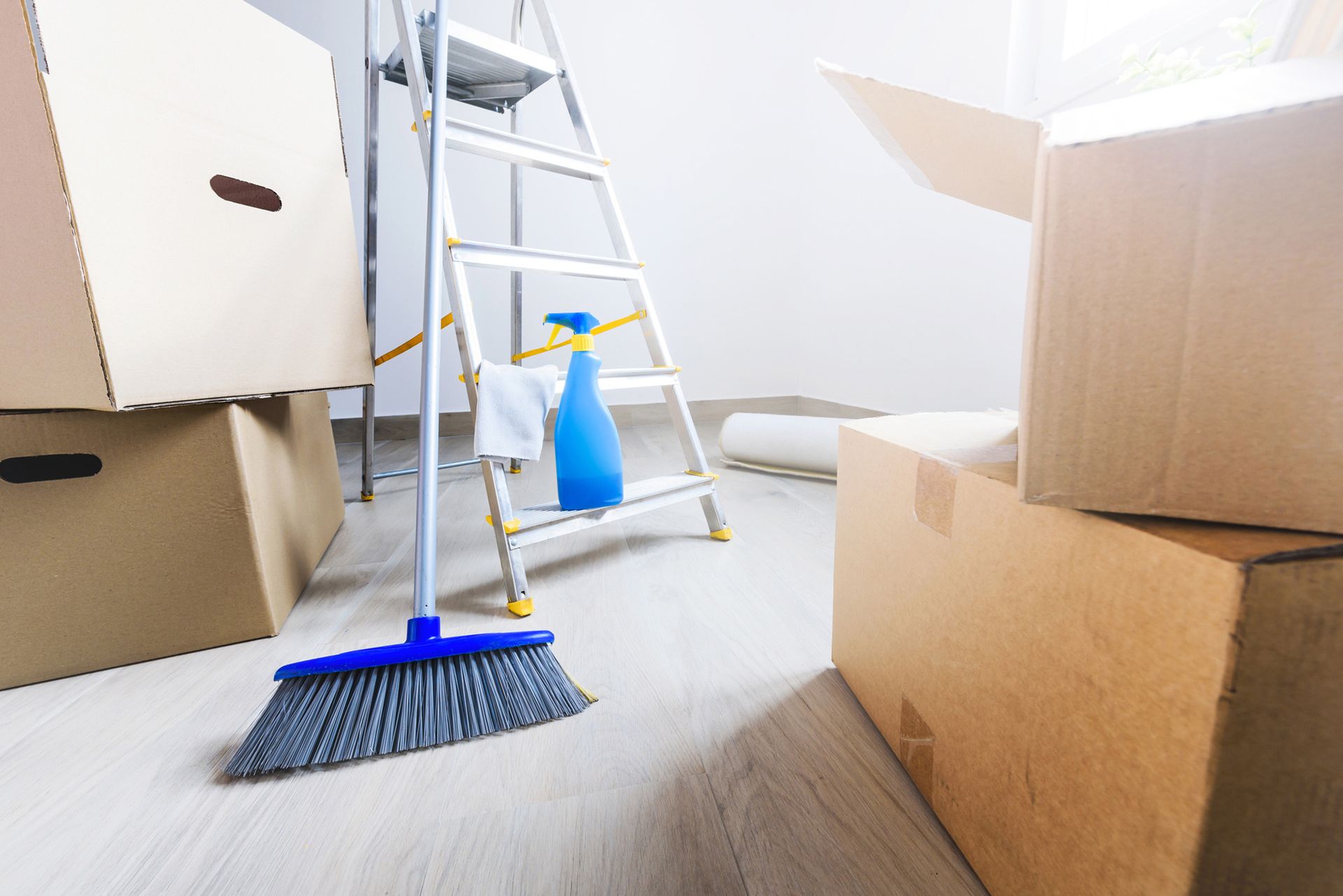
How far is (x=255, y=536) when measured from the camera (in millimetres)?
743

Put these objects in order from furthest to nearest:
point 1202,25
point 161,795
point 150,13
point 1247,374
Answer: point 1202,25 < point 150,13 < point 161,795 < point 1247,374

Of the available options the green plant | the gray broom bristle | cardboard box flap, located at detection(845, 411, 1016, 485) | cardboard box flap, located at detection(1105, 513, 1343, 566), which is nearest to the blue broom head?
the gray broom bristle

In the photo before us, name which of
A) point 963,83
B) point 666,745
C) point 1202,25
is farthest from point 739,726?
point 963,83

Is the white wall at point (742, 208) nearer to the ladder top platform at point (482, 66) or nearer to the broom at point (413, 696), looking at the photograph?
the ladder top platform at point (482, 66)

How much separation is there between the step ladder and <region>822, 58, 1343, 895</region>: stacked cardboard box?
669mm

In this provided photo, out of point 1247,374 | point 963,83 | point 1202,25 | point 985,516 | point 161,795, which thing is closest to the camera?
point 1247,374

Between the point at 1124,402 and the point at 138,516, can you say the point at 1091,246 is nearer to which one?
the point at 1124,402

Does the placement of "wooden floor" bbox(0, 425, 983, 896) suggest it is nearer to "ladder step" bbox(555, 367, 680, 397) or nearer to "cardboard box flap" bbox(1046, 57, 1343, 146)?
"ladder step" bbox(555, 367, 680, 397)

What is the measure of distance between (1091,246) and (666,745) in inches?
20.3

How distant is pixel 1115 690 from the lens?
0.95 feet

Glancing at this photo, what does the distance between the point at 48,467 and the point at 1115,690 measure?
0.99 meters

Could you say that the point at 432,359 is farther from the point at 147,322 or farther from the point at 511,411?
the point at 147,322

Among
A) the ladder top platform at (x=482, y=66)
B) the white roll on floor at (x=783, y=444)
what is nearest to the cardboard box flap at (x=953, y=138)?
the ladder top platform at (x=482, y=66)

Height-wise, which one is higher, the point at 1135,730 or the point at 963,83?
the point at 963,83
